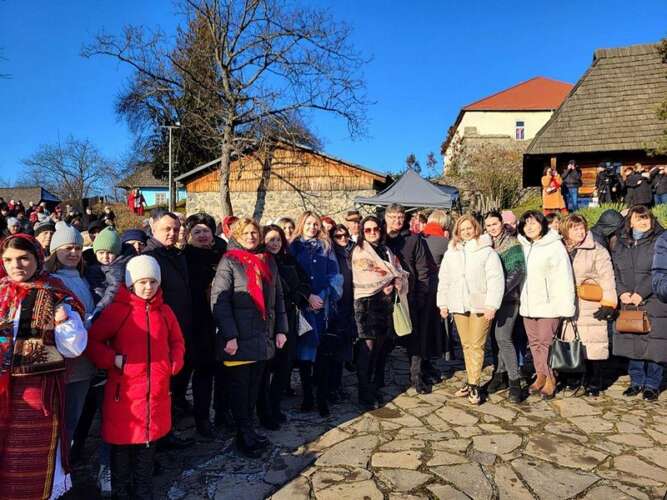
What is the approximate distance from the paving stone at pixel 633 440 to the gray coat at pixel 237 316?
3008mm

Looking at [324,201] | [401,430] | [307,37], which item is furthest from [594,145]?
[401,430]

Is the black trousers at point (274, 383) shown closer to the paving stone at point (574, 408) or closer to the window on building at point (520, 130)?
the paving stone at point (574, 408)

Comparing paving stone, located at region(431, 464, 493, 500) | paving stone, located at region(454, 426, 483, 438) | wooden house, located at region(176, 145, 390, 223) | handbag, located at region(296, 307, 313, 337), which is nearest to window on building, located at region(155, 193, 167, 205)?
wooden house, located at region(176, 145, 390, 223)

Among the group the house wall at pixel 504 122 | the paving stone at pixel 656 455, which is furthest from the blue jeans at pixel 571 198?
the house wall at pixel 504 122

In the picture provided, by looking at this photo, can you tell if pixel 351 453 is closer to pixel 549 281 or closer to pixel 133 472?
pixel 133 472

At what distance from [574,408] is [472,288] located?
1570 millimetres

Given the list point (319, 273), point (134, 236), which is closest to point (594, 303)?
point (319, 273)

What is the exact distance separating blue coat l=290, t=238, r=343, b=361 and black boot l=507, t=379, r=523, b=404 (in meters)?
2.04

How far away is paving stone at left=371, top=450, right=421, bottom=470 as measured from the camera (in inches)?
140

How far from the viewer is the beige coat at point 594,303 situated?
4879 mm

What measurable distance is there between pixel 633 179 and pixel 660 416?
10814mm

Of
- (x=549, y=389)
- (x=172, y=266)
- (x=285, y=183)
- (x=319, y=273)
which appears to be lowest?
(x=549, y=389)

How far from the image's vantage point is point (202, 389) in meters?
4.11

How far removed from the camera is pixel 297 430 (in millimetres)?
4184
